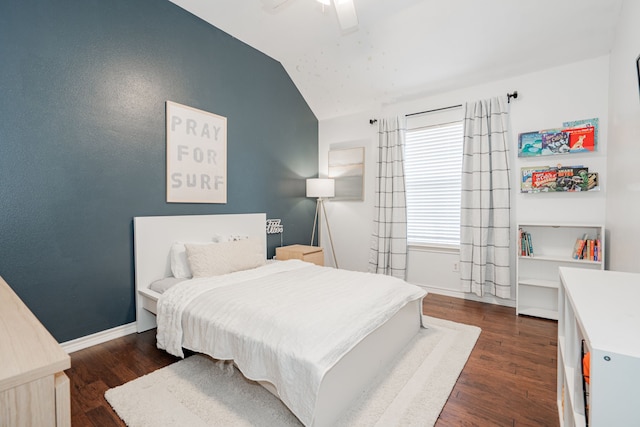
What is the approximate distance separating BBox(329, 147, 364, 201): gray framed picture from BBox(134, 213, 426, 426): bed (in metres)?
1.47

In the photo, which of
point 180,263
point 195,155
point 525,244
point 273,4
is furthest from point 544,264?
point 195,155

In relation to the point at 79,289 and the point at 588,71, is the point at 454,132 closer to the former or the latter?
the point at 588,71

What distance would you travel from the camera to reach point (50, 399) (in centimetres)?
69

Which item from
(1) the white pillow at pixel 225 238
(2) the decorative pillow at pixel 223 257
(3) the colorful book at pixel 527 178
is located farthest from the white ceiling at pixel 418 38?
(1) the white pillow at pixel 225 238

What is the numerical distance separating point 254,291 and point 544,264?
121 inches

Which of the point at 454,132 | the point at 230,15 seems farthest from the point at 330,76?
the point at 454,132

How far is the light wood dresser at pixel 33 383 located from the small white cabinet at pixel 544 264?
3609 mm

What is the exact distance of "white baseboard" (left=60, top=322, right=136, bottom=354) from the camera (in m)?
2.31

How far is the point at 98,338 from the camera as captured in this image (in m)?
2.45

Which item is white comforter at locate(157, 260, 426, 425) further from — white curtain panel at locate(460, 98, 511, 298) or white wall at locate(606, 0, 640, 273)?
white wall at locate(606, 0, 640, 273)

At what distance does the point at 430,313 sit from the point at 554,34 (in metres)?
3.02

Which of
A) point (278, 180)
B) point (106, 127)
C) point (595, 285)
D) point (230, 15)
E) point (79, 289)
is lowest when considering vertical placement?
point (79, 289)

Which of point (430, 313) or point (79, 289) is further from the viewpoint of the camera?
point (430, 313)

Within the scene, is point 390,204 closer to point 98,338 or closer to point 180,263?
point 180,263
